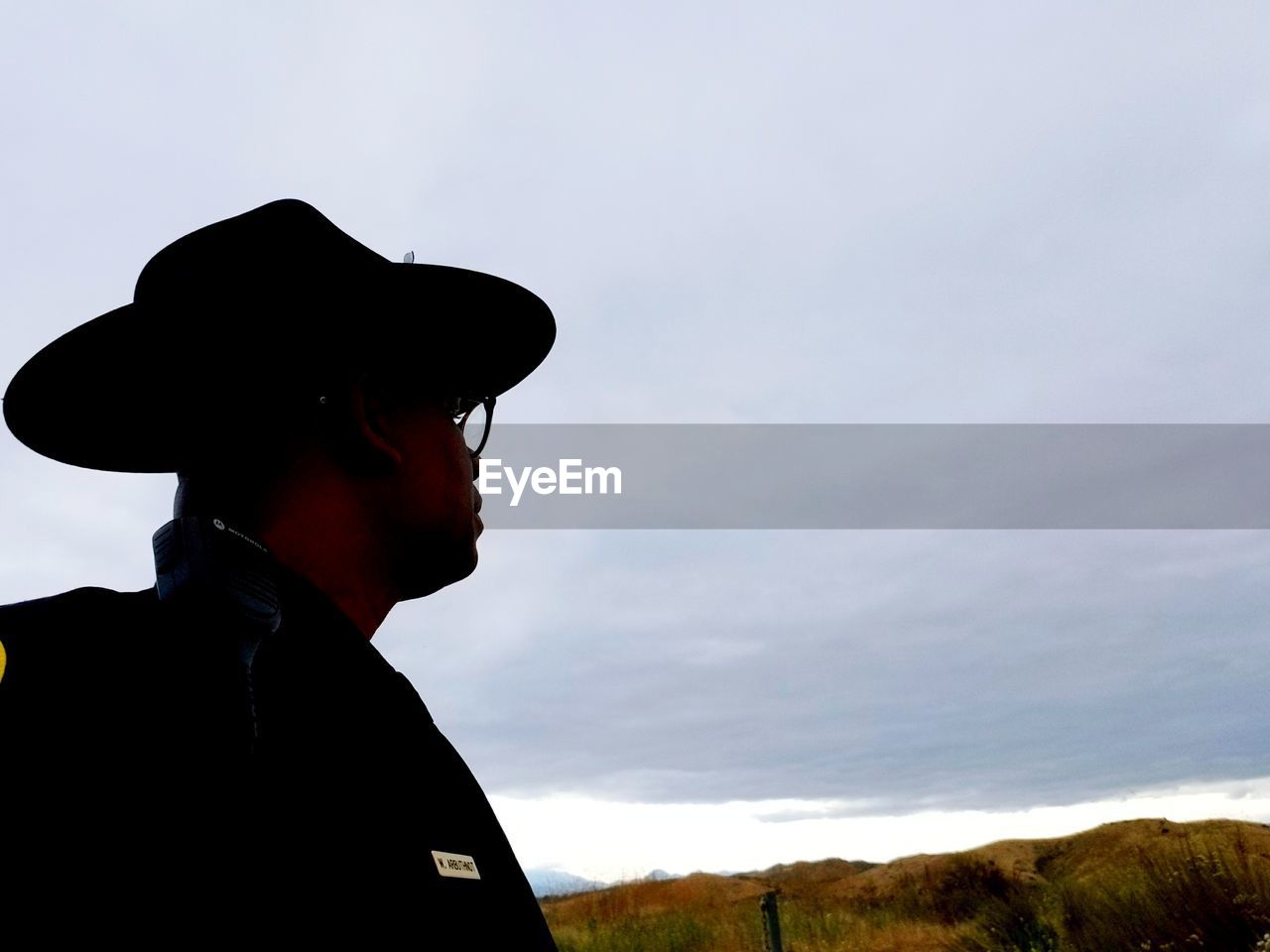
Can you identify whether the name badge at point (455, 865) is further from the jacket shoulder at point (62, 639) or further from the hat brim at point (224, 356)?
the hat brim at point (224, 356)

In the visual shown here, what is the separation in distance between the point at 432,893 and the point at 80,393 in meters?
1.62

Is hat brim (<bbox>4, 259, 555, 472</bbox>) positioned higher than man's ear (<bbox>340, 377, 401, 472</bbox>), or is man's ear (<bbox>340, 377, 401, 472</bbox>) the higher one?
hat brim (<bbox>4, 259, 555, 472</bbox>)

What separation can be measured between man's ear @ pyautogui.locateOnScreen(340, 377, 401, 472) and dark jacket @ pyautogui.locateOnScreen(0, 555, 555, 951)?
1.07ft

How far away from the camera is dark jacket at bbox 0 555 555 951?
1.70 m

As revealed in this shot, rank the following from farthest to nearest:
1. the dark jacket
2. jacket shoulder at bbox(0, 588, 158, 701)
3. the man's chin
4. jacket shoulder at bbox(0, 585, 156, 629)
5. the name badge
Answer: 1. the man's chin
2. the name badge
3. jacket shoulder at bbox(0, 585, 156, 629)
4. jacket shoulder at bbox(0, 588, 158, 701)
5. the dark jacket

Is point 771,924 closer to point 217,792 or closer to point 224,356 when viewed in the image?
point 224,356

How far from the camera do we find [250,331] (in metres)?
2.49

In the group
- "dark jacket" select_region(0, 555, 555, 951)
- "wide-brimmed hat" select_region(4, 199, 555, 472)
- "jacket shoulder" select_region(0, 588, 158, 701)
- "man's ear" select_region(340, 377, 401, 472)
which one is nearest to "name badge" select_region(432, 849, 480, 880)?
"dark jacket" select_region(0, 555, 555, 951)

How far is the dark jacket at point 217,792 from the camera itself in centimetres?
170

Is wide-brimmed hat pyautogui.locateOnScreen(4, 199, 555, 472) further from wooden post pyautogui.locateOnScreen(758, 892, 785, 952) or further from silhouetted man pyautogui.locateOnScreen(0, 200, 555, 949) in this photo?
wooden post pyautogui.locateOnScreen(758, 892, 785, 952)

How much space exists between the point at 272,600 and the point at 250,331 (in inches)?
30.3

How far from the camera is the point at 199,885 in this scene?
173 cm

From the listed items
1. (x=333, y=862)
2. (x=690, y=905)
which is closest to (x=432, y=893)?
(x=333, y=862)

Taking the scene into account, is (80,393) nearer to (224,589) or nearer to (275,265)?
(275,265)
